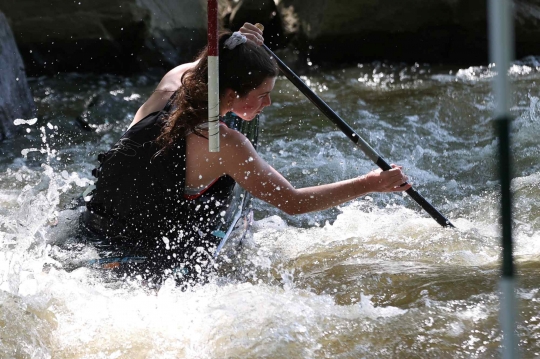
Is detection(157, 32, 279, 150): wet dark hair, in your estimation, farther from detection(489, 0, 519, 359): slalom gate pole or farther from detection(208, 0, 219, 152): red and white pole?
detection(489, 0, 519, 359): slalom gate pole

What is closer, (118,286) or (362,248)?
(118,286)

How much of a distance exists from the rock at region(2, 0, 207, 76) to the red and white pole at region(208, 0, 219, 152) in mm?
5245

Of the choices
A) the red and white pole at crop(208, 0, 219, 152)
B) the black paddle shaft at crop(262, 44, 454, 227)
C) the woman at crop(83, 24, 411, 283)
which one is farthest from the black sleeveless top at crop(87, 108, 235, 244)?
the black paddle shaft at crop(262, 44, 454, 227)

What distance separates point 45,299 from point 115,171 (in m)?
0.53

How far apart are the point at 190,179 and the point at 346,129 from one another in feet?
2.82

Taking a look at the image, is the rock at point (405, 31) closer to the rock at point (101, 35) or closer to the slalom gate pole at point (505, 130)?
the rock at point (101, 35)

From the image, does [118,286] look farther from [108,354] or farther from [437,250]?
[437,250]

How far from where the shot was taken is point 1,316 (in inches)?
99.4

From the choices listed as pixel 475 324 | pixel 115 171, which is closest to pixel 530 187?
pixel 475 324

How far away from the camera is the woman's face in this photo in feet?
8.62

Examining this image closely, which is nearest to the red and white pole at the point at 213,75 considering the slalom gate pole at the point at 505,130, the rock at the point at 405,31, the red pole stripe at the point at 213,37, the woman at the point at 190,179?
the red pole stripe at the point at 213,37

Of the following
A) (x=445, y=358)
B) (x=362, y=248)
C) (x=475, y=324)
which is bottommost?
(x=445, y=358)

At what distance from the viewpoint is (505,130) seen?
3.75 ft

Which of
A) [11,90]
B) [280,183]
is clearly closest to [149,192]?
[280,183]
